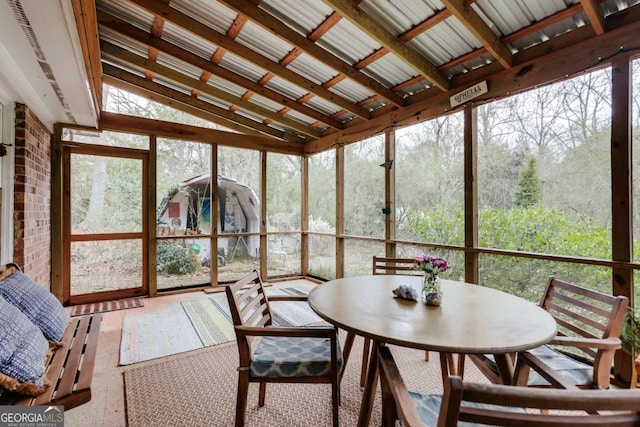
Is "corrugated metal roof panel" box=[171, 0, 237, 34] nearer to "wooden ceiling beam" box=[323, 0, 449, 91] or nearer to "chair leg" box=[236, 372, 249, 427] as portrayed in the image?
"wooden ceiling beam" box=[323, 0, 449, 91]

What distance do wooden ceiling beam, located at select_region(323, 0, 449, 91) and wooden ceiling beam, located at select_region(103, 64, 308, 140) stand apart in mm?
2864

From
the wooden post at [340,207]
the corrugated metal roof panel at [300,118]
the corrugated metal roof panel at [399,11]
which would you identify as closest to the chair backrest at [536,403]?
the corrugated metal roof panel at [399,11]

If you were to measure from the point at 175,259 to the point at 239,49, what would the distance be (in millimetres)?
3130

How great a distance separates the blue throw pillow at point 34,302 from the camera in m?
1.75

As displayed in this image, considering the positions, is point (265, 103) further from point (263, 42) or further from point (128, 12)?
point (128, 12)

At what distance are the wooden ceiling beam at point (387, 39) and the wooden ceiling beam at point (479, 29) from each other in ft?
1.83

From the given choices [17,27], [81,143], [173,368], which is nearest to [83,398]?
[173,368]

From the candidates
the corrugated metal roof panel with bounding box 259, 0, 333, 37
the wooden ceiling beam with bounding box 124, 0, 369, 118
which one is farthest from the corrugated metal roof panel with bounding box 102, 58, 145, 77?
the corrugated metal roof panel with bounding box 259, 0, 333, 37

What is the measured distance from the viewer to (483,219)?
315 centimetres

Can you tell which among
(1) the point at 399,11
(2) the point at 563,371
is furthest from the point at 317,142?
(2) the point at 563,371

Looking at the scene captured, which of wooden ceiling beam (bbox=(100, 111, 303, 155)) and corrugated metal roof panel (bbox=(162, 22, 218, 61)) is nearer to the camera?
corrugated metal roof panel (bbox=(162, 22, 218, 61))

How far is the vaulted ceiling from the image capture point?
7.54 ft

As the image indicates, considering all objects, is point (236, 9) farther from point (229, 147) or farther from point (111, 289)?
point (111, 289)

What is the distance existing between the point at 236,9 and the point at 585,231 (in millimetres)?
3334
